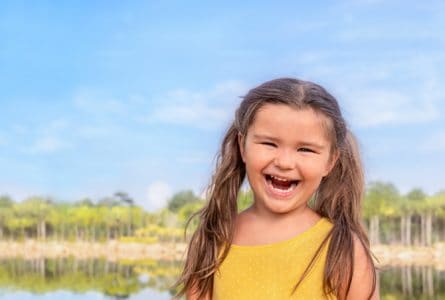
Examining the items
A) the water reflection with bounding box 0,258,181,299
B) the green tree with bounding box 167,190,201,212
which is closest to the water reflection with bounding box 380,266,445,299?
the water reflection with bounding box 0,258,181,299

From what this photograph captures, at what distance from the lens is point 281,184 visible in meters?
1.69

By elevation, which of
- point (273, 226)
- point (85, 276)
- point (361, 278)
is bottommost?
point (85, 276)

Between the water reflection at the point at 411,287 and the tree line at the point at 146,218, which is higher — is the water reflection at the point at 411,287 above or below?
below

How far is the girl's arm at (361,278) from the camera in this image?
167 cm

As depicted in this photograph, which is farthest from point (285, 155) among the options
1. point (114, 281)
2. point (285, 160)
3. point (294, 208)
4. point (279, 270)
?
point (114, 281)

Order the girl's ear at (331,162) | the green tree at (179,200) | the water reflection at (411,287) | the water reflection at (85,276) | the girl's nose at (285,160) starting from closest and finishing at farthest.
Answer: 1. the girl's nose at (285,160)
2. the girl's ear at (331,162)
3. the water reflection at (411,287)
4. the water reflection at (85,276)
5. the green tree at (179,200)

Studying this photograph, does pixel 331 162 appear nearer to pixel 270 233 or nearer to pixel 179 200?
pixel 270 233

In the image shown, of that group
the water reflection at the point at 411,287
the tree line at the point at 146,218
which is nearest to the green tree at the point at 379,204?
the tree line at the point at 146,218

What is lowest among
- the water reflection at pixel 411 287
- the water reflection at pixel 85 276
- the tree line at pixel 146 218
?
the water reflection at pixel 85 276

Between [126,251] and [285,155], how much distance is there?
85.4 feet

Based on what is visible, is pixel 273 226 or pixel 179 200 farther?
pixel 179 200

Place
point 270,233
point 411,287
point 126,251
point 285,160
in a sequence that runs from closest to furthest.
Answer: point 285,160, point 270,233, point 411,287, point 126,251

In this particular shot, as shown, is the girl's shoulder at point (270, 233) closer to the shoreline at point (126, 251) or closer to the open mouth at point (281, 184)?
the open mouth at point (281, 184)

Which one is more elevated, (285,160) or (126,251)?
(285,160)
